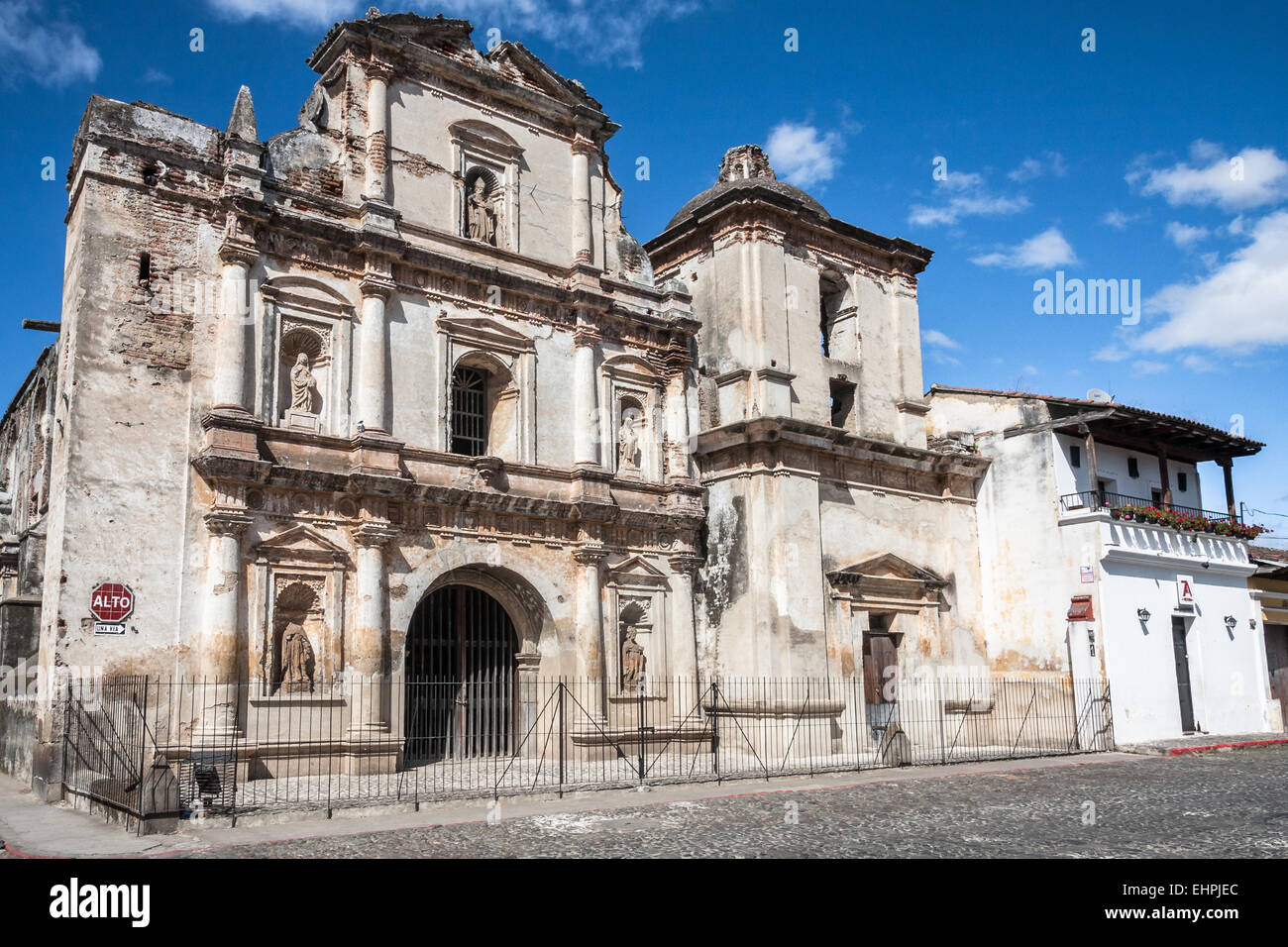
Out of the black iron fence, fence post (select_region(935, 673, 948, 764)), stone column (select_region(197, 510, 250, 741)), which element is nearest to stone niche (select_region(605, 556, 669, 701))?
the black iron fence

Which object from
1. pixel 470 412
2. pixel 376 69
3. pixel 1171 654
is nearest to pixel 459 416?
pixel 470 412

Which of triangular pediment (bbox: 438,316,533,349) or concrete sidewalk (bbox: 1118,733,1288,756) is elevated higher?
triangular pediment (bbox: 438,316,533,349)

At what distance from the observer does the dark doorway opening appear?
25016 mm

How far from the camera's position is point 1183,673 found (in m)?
25.3

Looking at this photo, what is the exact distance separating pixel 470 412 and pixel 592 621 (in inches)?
183

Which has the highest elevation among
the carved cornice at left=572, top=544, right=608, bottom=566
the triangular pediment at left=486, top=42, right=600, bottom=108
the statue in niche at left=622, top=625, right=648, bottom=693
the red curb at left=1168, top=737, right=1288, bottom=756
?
the triangular pediment at left=486, top=42, right=600, bottom=108

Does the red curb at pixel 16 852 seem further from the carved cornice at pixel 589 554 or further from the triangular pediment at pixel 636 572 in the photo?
the triangular pediment at pixel 636 572

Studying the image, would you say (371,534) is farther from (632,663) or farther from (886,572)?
(886,572)

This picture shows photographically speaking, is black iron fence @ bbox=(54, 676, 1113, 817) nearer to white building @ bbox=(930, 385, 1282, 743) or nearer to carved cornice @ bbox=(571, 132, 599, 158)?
white building @ bbox=(930, 385, 1282, 743)

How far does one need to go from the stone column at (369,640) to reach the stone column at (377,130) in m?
6.22

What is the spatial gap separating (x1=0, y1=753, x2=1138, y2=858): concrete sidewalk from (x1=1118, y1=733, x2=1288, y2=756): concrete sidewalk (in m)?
7.27

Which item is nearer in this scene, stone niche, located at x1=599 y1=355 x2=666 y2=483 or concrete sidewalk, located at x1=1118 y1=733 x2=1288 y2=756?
stone niche, located at x1=599 y1=355 x2=666 y2=483

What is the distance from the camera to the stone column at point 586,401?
21453mm
